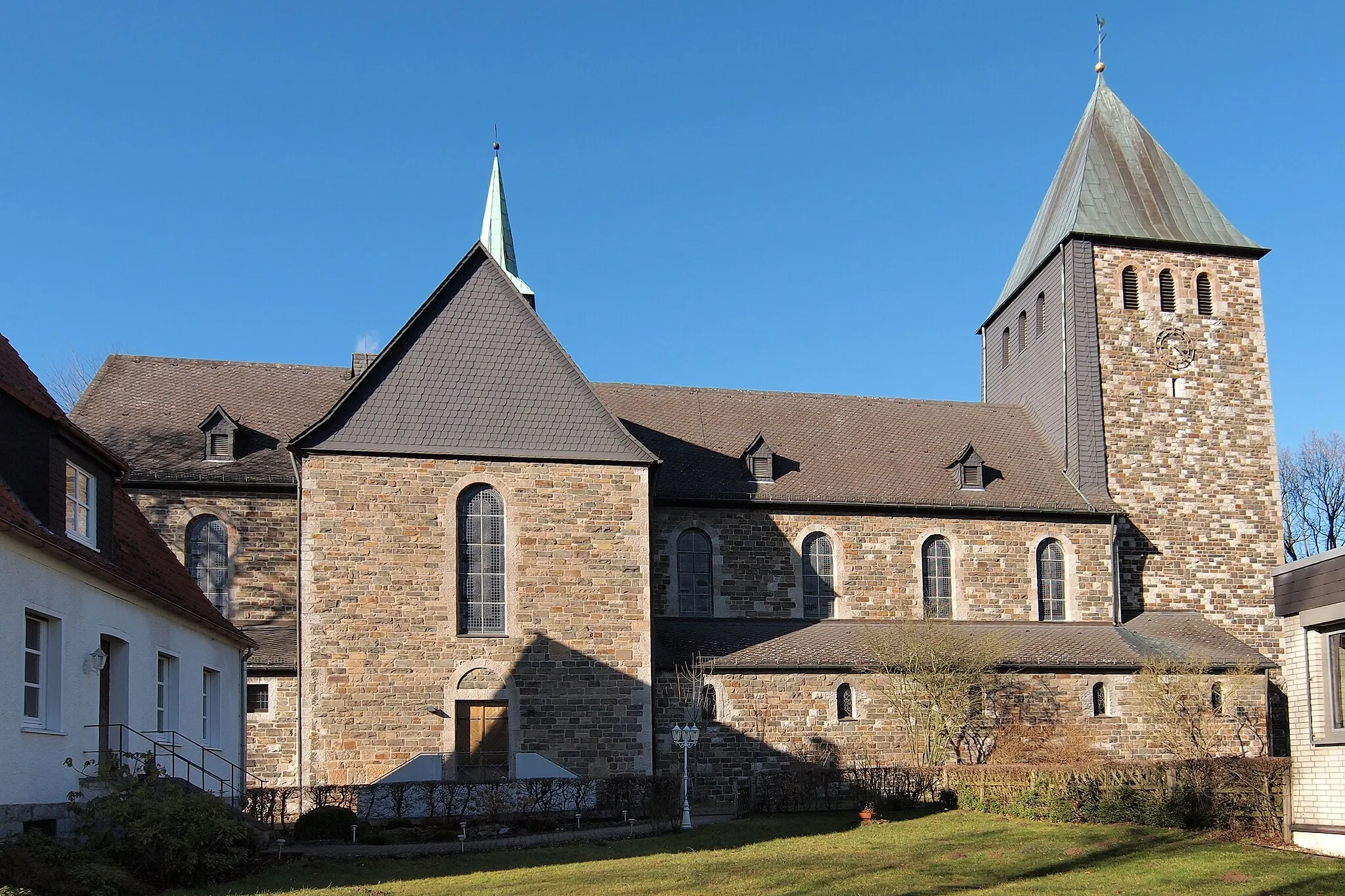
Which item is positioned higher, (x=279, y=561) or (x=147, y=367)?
(x=147, y=367)

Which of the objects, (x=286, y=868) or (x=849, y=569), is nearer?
(x=286, y=868)

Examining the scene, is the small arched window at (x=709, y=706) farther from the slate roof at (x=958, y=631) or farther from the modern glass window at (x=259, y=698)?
the modern glass window at (x=259, y=698)

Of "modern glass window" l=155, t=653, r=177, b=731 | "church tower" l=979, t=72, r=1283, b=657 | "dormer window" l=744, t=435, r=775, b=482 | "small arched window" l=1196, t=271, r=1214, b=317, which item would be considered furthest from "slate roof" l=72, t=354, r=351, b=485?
"small arched window" l=1196, t=271, r=1214, b=317

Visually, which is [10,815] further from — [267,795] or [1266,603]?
[1266,603]

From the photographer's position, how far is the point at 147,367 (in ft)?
103

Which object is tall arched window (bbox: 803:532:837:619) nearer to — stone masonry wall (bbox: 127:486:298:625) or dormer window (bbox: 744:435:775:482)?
dormer window (bbox: 744:435:775:482)

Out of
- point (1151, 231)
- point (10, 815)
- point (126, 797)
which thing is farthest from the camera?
point (1151, 231)

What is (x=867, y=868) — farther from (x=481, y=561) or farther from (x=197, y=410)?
(x=197, y=410)

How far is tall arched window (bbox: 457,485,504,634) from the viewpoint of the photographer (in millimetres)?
25203

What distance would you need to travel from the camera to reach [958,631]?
29.6 metres

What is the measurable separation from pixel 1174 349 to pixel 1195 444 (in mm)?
2700

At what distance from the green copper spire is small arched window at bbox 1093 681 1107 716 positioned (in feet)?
83.7

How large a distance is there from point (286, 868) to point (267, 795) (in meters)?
5.65

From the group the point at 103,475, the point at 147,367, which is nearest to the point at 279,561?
the point at 147,367
